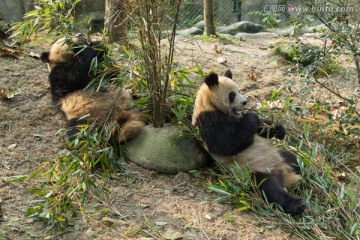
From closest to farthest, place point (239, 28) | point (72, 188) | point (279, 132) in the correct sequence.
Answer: point (72, 188), point (279, 132), point (239, 28)

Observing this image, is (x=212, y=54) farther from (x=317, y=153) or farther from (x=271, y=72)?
(x=317, y=153)

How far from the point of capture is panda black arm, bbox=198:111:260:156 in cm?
465

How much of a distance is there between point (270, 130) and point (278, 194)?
1.19 meters

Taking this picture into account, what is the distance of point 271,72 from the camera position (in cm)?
750

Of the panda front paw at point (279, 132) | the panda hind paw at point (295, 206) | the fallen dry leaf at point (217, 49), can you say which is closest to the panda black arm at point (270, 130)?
the panda front paw at point (279, 132)

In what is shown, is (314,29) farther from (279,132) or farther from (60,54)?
(60,54)

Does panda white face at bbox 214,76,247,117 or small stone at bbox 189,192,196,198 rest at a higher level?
panda white face at bbox 214,76,247,117

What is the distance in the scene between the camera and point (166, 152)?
484cm

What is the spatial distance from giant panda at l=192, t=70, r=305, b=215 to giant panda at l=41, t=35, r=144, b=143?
2.87 feet

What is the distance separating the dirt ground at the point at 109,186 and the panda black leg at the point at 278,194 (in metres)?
0.26

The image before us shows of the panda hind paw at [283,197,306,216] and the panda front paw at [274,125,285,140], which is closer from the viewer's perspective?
the panda hind paw at [283,197,306,216]

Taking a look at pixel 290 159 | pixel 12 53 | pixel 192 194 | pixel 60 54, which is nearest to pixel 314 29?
pixel 290 159

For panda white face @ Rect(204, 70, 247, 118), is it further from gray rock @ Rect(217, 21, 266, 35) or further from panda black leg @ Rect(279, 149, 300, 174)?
gray rock @ Rect(217, 21, 266, 35)

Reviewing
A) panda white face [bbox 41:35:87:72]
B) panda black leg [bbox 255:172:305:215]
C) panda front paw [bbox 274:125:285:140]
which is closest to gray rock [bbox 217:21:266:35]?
panda white face [bbox 41:35:87:72]
